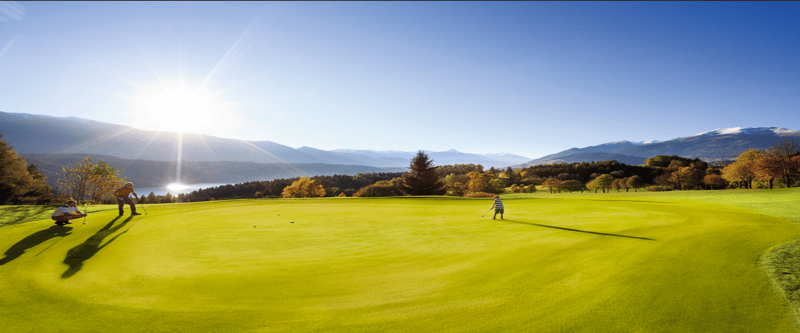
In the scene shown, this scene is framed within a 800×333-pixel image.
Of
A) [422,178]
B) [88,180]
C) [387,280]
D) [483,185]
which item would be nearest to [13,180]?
[88,180]

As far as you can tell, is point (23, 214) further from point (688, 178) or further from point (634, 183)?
point (688, 178)

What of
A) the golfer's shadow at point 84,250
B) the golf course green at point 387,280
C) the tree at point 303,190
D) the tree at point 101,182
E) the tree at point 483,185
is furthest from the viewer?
the tree at point 303,190

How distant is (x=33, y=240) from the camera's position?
30.5ft

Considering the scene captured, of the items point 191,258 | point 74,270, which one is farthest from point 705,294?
point 74,270

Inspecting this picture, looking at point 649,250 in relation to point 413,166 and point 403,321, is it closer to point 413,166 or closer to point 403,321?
point 403,321

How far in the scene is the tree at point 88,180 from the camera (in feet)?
162

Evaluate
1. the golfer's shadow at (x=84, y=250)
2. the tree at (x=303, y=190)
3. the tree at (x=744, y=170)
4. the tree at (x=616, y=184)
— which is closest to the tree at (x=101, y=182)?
the tree at (x=303, y=190)

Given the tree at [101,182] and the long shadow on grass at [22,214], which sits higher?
the tree at [101,182]

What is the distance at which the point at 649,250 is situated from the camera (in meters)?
8.36

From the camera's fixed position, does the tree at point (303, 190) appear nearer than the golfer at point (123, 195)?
No

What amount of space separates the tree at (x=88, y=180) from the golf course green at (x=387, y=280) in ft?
175

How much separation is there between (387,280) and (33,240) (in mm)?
11287

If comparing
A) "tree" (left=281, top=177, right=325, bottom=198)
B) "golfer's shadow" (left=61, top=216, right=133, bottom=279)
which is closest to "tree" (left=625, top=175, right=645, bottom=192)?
"tree" (left=281, top=177, right=325, bottom=198)

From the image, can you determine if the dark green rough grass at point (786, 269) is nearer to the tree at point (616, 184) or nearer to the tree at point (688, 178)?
the tree at point (616, 184)
